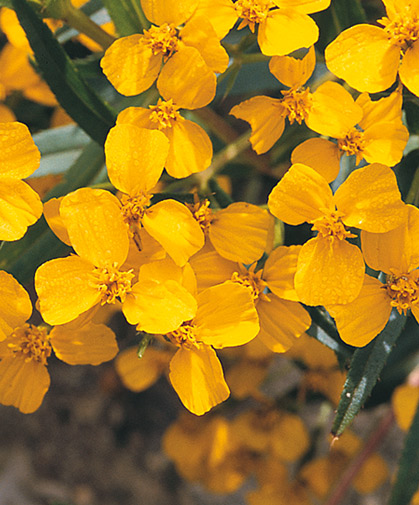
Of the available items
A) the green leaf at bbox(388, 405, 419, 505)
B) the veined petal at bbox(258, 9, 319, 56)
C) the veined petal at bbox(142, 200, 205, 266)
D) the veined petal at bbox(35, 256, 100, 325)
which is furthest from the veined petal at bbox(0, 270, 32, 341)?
the green leaf at bbox(388, 405, 419, 505)

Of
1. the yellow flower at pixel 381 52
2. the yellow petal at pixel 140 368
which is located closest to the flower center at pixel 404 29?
the yellow flower at pixel 381 52

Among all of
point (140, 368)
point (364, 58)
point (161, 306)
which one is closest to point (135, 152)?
point (161, 306)

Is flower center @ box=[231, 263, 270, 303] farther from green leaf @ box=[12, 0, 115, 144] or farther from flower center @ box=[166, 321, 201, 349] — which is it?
green leaf @ box=[12, 0, 115, 144]

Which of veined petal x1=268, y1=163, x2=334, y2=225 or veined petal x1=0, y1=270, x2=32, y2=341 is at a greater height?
veined petal x1=0, y1=270, x2=32, y2=341

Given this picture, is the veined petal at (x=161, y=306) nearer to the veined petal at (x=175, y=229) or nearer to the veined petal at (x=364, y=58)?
the veined petal at (x=175, y=229)

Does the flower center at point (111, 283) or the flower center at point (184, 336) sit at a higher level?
the flower center at point (111, 283)

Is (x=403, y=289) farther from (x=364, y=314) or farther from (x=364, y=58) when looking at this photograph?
(x=364, y=58)
